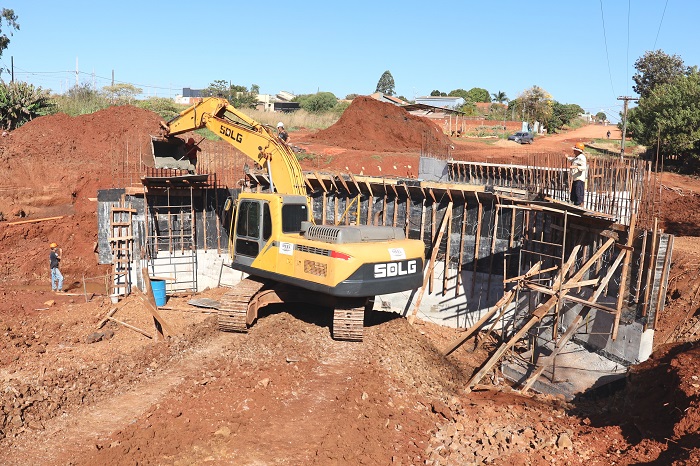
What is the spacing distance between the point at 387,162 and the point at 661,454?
84.9ft

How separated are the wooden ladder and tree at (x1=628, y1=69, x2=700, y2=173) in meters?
25.8

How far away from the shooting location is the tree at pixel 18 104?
112 ft

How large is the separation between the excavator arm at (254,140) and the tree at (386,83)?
265 ft

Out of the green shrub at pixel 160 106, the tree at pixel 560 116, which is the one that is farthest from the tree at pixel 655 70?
the green shrub at pixel 160 106

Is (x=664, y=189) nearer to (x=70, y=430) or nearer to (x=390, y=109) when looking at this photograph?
(x=390, y=109)

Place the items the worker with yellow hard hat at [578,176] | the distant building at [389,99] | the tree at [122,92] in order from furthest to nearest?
the tree at [122,92] < the distant building at [389,99] < the worker with yellow hard hat at [578,176]

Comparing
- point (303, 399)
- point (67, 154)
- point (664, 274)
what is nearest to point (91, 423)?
point (303, 399)

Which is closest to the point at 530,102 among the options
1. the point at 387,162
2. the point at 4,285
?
the point at 387,162

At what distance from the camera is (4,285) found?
20484 mm

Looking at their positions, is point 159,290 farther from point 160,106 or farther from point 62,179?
point 160,106

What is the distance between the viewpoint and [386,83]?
3748 inches

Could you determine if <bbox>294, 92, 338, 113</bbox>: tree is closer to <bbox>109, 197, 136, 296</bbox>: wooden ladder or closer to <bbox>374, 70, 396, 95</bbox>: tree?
<bbox>374, 70, 396, 95</bbox>: tree

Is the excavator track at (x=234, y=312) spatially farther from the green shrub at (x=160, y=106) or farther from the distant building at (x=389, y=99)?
Answer: the green shrub at (x=160, y=106)

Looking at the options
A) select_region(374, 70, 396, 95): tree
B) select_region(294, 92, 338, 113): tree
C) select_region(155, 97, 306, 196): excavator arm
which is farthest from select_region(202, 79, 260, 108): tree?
select_region(155, 97, 306, 196): excavator arm
